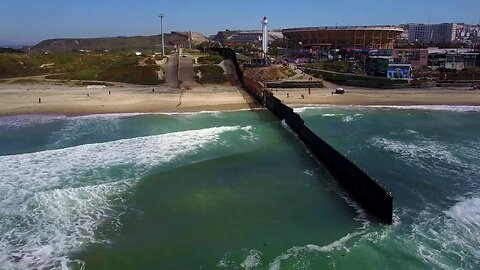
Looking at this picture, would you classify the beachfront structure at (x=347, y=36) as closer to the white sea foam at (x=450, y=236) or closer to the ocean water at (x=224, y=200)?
the ocean water at (x=224, y=200)

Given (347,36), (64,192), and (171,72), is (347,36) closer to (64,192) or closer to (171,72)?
(171,72)

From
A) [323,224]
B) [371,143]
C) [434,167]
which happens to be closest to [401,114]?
[371,143]

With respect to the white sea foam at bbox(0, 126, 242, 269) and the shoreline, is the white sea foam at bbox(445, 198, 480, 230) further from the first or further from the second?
the shoreline

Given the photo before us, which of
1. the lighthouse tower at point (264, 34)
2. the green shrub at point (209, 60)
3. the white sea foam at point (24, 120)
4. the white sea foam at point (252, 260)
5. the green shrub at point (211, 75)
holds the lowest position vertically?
the white sea foam at point (252, 260)

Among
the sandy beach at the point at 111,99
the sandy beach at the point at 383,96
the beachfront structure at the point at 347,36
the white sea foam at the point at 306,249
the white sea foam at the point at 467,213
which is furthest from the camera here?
the beachfront structure at the point at 347,36

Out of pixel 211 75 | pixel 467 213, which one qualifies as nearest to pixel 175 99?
pixel 211 75

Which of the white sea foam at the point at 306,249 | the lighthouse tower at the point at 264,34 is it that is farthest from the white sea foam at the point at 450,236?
the lighthouse tower at the point at 264,34

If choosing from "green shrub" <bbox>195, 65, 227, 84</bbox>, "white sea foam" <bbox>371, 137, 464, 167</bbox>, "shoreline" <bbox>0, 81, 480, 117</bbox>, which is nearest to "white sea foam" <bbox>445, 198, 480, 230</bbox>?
"white sea foam" <bbox>371, 137, 464, 167</bbox>
